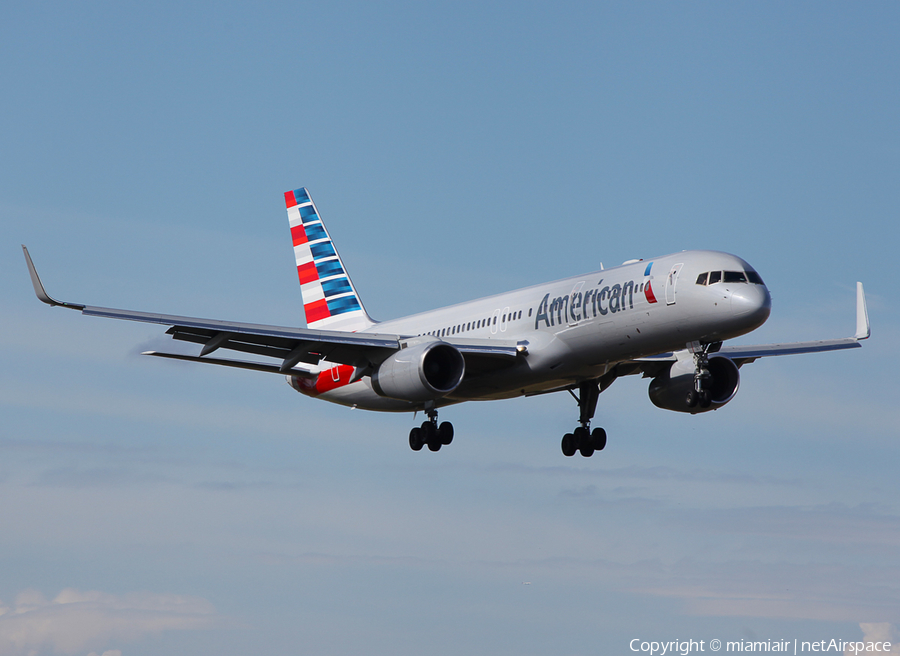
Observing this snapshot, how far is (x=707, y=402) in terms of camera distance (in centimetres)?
3481

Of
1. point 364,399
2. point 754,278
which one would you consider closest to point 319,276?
point 364,399

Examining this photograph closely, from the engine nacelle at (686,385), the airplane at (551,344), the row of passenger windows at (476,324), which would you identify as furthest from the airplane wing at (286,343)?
the engine nacelle at (686,385)

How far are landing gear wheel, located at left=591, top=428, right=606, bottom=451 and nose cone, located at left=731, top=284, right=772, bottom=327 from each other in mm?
10417

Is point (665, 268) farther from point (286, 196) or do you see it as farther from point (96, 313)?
point (286, 196)

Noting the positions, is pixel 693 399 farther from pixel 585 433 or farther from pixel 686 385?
pixel 585 433

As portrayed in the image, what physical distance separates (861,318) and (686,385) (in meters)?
8.53

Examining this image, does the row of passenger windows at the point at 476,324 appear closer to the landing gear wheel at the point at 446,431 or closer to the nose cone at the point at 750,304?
the landing gear wheel at the point at 446,431

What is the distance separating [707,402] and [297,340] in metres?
12.6

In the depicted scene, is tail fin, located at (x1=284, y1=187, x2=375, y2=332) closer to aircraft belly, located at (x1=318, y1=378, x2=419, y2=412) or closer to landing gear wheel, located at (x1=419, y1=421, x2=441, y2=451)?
aircraft belly, located at (x1=318, y1=378, x2=419, y2=412)

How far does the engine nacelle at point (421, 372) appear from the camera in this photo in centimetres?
3506

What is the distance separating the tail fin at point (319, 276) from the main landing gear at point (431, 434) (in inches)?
347

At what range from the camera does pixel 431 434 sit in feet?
129

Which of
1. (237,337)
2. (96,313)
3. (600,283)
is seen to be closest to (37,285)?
(96,313)

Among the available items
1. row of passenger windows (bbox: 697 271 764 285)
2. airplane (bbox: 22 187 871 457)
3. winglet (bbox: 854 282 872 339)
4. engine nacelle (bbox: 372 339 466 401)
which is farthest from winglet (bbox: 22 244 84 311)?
winglet (bbox: 854 282 872 339)
